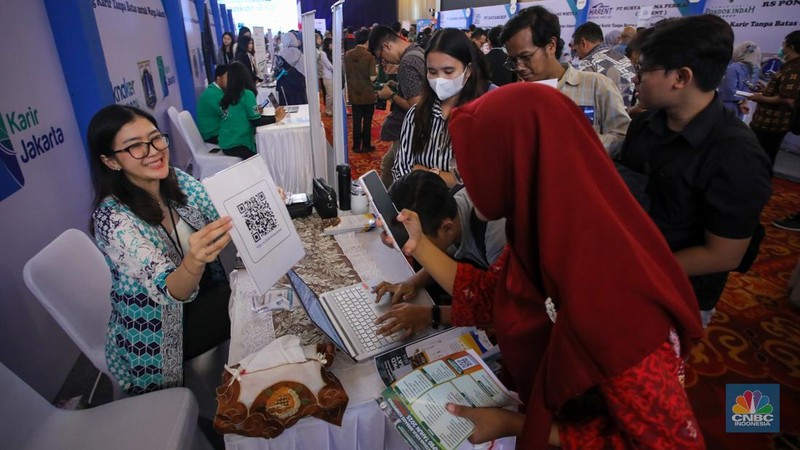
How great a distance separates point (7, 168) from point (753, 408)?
11.1 feet

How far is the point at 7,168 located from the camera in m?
1.71

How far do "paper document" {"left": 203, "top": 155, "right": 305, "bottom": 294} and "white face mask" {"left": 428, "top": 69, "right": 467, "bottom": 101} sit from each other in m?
1.00

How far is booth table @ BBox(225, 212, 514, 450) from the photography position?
904 millimetres

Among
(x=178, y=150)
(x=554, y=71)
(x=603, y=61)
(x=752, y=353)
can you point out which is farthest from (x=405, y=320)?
(x=178, y=150)

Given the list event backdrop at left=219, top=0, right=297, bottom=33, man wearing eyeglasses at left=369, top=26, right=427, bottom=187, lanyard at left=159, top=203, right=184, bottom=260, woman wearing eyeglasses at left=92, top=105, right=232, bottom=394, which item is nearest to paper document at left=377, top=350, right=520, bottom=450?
woman wearing eyeglasses at left=92, top=105, right=232, bottom=394

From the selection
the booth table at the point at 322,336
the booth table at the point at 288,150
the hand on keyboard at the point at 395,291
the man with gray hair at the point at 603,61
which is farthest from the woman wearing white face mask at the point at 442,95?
the booth table at the point at 288,150

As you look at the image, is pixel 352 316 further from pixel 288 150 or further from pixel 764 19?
pixel 764 19

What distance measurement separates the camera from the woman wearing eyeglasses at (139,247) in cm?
121

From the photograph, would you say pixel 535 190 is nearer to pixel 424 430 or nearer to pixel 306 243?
pixel 424 430

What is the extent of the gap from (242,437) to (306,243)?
0.84 m

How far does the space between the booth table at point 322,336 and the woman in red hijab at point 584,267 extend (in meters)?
0.31

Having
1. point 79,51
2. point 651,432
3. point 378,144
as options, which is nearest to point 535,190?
point 651,432

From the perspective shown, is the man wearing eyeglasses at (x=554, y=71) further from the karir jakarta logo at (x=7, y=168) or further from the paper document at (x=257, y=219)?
the karir jakarta logo at (x=7, y=168)

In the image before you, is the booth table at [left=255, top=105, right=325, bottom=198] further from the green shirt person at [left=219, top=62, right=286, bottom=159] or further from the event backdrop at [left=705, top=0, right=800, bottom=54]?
the event backdrop at [left=705, top=0, right=800, bottom=54]
